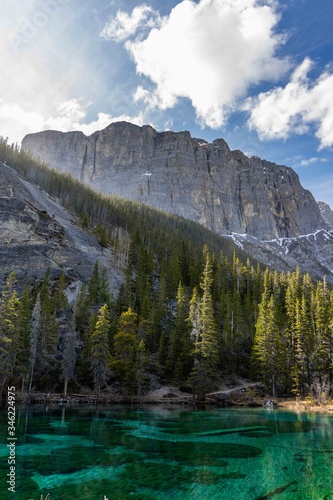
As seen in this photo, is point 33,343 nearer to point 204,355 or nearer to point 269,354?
point 204,355

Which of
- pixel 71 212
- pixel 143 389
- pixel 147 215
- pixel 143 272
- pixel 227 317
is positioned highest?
pixel 147 215

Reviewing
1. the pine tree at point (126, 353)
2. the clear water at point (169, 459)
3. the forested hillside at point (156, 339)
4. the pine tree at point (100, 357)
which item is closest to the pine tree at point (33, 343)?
the forested hillside at point (156, 339)

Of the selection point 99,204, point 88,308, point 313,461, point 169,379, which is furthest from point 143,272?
point 313,461

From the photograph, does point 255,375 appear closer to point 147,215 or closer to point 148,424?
point 148,424

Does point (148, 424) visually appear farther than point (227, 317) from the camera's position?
No

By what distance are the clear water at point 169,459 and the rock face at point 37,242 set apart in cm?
4416

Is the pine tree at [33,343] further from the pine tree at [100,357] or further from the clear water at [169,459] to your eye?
the clear water at [169,459]

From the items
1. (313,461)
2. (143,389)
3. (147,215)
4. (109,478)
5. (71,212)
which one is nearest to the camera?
(109,478)

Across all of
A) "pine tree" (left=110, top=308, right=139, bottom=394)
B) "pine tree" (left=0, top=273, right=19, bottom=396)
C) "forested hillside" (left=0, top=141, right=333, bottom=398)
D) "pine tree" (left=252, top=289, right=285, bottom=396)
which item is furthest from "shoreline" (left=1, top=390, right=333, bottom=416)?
"pine tree" (left=0, top=273, right=19, bottom=396)

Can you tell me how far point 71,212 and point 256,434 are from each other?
9119 cm

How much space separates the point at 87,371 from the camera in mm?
45844

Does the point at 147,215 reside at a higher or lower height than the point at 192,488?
higher

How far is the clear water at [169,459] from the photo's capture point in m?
11.9

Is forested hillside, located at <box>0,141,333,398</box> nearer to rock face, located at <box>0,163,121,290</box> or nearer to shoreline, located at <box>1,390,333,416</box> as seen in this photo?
shoreline, located at <box>1,390,333,416</box>
